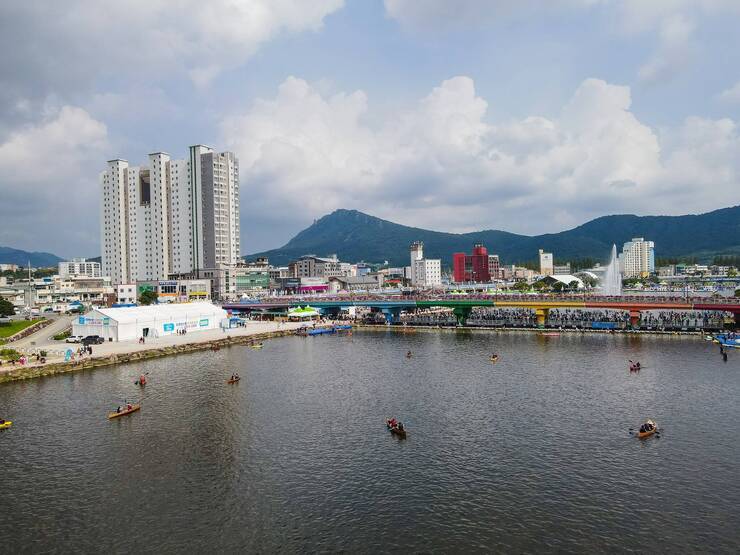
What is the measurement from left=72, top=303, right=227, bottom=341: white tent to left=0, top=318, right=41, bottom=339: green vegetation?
1645 cm

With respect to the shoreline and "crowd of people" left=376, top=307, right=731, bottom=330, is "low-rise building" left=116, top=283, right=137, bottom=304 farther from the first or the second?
the shoreline

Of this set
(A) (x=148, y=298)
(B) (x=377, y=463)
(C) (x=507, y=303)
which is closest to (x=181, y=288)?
(A) (x=148, y=298)

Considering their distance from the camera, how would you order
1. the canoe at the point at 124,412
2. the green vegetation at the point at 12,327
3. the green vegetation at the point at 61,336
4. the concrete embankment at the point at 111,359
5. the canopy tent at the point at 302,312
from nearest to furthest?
the canoe at the point at 124,412 < the concrete embankment at the point at 111,359 < the green vegetation at the point at 61,336 < the green vegetation at the point at 12,327 < the canopy tent at the point at 302,312

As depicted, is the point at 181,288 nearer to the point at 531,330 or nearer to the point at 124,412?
the point at 531,330

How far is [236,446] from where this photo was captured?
1543 inches

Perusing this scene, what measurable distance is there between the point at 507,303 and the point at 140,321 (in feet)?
254

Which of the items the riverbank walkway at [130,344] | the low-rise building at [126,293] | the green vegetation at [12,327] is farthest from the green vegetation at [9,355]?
the low-rise building at [126,293]

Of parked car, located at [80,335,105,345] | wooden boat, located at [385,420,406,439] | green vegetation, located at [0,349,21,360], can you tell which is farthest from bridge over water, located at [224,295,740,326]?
green vegetation, located at [0,349,21,360]

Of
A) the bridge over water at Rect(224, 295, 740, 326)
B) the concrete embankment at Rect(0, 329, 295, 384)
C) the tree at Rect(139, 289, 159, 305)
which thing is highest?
the tree at Rect(139, 289, 159, 305)

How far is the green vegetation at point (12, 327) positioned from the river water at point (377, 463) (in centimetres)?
4669

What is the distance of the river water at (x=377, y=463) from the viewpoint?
2650cm

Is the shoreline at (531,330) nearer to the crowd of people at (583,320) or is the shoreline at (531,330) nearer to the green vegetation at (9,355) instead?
the crowd of people at (583,320)

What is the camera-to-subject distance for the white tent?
3647 inches

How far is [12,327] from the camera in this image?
111 m
